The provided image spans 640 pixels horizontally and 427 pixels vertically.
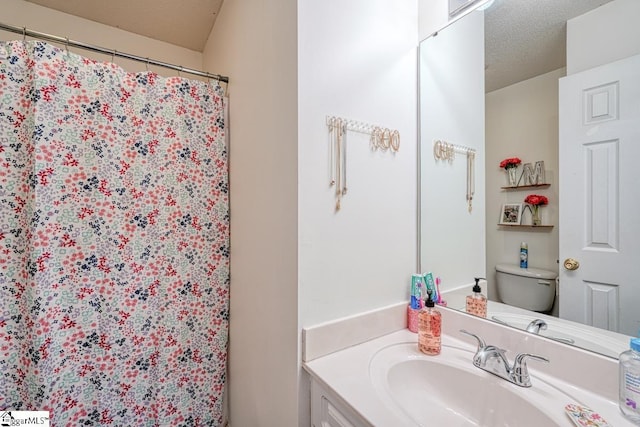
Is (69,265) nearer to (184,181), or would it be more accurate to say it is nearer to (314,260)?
(184,181)

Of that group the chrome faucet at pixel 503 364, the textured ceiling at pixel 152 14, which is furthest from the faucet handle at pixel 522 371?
the textured ceiling at pixel 152 14

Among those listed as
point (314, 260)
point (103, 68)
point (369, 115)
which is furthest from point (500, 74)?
point (103, 68)

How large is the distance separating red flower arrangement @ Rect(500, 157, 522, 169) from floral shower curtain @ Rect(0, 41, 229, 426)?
1228 mm

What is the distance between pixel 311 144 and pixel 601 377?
3.21 feet

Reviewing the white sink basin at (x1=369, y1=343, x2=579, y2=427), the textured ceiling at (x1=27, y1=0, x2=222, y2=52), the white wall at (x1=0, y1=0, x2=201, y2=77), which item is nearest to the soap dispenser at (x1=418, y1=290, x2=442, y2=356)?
the white sink basin at (x1=369, y1=343, x2=579, y2=427)

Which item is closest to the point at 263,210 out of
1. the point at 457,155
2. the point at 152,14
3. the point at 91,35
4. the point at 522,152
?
the point at 457,155

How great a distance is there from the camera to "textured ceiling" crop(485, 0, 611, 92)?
31.5 inches

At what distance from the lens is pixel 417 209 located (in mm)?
1131

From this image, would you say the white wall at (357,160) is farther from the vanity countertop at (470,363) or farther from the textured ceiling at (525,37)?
the textured ceiling at (525,37)

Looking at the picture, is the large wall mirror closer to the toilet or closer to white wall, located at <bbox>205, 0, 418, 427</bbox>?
the toilet

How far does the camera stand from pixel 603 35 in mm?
713

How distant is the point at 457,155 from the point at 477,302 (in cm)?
58

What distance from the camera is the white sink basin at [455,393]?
661 millimetres

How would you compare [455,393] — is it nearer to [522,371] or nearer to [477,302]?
[522,371]
